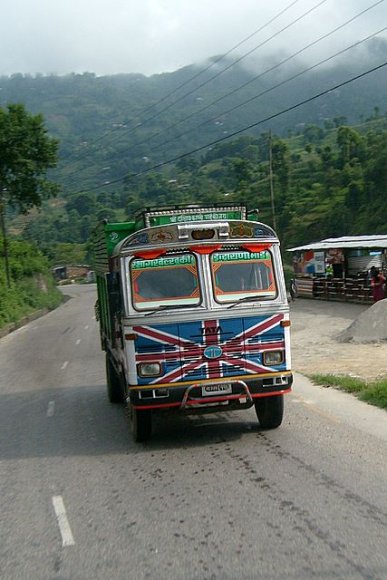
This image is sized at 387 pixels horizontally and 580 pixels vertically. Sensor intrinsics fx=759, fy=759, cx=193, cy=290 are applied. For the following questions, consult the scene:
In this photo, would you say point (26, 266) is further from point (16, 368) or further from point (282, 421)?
point (282, 421)

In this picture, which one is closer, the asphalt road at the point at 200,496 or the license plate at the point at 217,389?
the asphalt road at the point at 200,496

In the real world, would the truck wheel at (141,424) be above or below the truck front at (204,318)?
below

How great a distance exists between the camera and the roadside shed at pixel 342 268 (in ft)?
106

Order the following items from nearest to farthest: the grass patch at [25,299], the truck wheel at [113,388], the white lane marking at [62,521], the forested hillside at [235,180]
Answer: the white lane marking at [62,521]
the truck wheel at [113,388]
the grass patch at [25,299]
the forested hillside at [235,180]

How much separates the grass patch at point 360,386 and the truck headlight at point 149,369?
3911 millimetres

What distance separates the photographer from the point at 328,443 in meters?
9.13

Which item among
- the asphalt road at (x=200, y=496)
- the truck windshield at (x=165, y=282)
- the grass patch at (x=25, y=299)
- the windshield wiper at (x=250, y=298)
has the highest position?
the truck windshield at (x=165, y=282)

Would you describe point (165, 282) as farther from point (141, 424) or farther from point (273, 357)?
point (141, 424)

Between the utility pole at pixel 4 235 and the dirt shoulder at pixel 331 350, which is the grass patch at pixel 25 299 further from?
the dirt shoulder at pixel 331 350

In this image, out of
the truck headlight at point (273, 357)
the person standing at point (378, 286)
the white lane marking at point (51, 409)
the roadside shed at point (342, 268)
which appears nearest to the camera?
the truck headlight at point (273, 357)

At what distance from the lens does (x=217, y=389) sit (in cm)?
923

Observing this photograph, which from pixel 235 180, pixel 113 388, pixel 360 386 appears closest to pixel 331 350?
pixel 360 386

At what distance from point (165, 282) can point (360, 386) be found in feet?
15.9

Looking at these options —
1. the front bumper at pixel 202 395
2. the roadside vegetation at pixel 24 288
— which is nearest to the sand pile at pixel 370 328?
the front bumper at pixel 202 395
